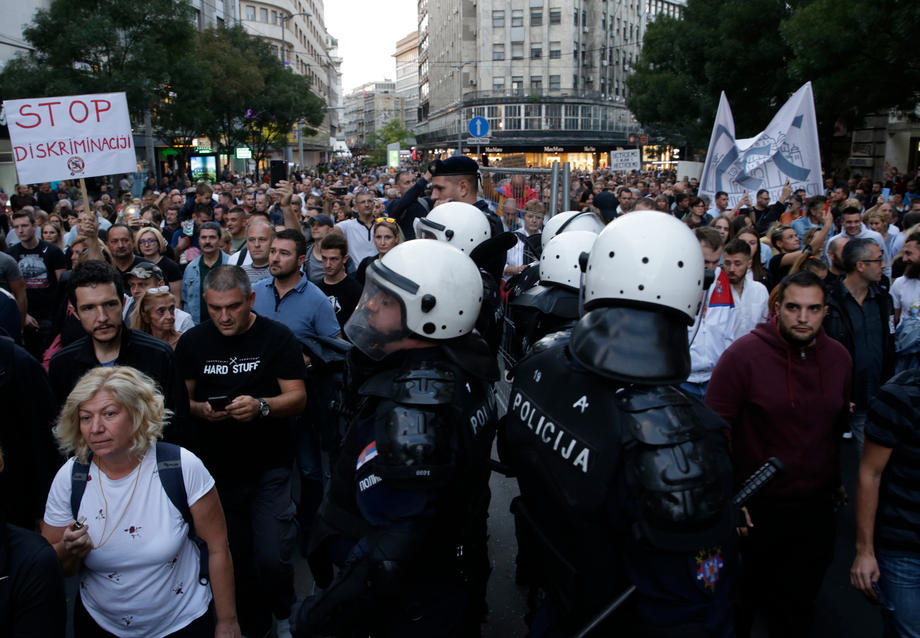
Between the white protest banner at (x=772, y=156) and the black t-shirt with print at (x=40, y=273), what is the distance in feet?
30.6

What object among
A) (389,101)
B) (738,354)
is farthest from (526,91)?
(389,101)

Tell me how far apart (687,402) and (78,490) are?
7.16 feet

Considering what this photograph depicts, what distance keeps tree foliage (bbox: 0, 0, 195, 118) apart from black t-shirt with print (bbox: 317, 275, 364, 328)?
16.4m

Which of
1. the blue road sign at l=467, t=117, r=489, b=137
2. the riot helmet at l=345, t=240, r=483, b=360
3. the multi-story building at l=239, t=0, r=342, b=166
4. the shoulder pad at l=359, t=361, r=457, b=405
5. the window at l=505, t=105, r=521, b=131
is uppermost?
the multi-story building at l=239, t=0, r=342, b=166

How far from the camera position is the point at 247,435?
143 inches

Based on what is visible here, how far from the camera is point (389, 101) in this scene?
571 feet

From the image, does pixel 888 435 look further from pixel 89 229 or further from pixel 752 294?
pixel 89 229

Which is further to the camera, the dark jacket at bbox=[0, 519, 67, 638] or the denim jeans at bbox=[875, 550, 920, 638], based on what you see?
the denim jeans at bbox=[875, 550, 920, 638]

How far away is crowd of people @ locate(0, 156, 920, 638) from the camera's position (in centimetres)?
189

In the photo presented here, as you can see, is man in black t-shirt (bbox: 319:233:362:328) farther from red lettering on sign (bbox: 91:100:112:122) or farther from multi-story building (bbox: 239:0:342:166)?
multi-story building (bbox: 239:0:342:166)

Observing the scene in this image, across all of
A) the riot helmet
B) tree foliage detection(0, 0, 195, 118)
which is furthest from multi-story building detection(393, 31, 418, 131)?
the riot helmet

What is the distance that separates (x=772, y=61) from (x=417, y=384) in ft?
80.6

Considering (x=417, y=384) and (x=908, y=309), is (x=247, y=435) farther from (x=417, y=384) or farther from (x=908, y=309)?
(x=908, y=309)

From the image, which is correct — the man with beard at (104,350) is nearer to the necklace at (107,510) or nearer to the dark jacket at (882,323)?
the necklace at (107,510)
